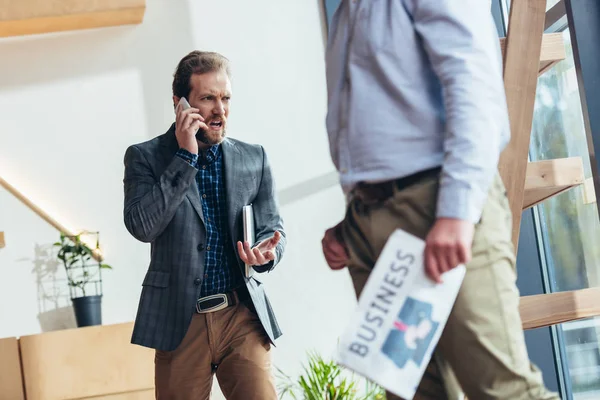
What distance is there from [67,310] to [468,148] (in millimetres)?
3490

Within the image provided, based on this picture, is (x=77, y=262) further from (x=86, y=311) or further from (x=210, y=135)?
(x=210, y=135)

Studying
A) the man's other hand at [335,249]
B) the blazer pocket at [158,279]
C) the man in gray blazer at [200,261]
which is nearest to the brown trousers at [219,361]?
the man in gray blazer at [200,261]

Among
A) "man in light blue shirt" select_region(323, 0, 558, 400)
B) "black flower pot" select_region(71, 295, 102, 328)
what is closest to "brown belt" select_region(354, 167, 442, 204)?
"man in light blue shirt" select_region(323, 0, 558, 400)

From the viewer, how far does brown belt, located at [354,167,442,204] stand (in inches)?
51.2

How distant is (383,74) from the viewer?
1.33m

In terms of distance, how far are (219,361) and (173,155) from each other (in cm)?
62

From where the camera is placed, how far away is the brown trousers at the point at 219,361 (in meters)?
2.18

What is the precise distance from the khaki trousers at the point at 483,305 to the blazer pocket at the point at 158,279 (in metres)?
1.00

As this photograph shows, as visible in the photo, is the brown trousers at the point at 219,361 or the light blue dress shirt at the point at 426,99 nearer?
the light blue dress shirt at the point at 426,99

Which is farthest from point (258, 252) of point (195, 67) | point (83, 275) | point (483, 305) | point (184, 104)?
point (83, 275)

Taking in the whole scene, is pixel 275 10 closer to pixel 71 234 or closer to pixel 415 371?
pixel 71 234

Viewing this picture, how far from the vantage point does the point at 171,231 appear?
7.36 ft

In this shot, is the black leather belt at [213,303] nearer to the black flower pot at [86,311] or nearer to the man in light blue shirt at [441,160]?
the man in light blue shirt at [441,160]

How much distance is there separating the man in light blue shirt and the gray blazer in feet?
2.82
